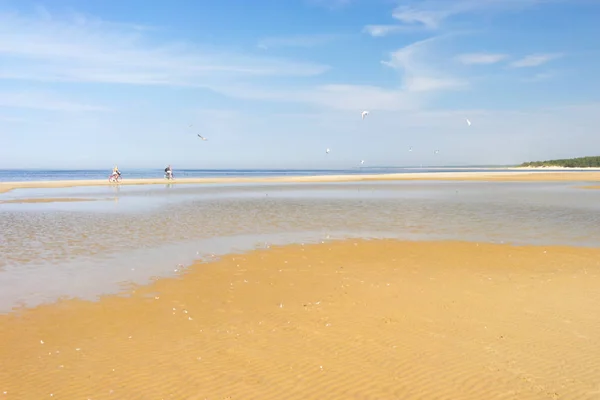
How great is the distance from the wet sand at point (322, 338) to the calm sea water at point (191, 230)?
2133 millimetres

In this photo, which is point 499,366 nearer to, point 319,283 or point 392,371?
point 392,371

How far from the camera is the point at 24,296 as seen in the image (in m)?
10.7

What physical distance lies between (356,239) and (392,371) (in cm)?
1151

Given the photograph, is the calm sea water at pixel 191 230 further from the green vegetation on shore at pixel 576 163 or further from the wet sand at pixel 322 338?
the green vegetation on shore at pixel 576 163

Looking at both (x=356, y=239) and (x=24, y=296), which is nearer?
(x=24, y=296)

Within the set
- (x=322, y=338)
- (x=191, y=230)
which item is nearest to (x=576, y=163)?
(x=191, y=230)

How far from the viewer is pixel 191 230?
21.3 metres

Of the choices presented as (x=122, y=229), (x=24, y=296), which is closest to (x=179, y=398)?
(x=24, y=296)

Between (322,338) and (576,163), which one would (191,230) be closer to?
(322,338)

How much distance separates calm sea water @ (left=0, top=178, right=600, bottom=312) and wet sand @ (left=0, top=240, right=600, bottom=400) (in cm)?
213

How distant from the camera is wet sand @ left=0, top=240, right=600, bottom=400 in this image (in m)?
6.53

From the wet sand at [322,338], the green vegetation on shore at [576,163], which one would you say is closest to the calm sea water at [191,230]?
the wet sand at [322,338]

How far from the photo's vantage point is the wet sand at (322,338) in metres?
6.53

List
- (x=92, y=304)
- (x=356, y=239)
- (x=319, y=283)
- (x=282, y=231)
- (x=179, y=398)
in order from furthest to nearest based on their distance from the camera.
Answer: (x=282, y=231), (x=356, y=239), (x=319, y=283), (x=92, y=304), (x=179, y=398)
